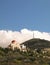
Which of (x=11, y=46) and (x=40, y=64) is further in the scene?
(x=11, y=46)

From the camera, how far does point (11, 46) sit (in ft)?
571

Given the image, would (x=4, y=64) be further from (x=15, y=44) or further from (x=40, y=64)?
(x=15, y=44)

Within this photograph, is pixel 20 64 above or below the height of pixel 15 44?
below

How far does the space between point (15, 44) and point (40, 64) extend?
3613 inches

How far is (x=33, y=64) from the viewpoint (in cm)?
8931

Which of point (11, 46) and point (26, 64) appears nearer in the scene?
point (26, 64)

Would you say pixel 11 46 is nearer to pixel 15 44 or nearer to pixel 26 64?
pixel 15 44

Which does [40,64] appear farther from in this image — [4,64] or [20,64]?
[4,64]

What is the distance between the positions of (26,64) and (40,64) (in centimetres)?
472

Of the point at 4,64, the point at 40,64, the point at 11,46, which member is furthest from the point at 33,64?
the point at 11,46

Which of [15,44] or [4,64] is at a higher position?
[15,44]

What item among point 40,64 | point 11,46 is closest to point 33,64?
point 40,64

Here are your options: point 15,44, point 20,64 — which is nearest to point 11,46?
point 15,44

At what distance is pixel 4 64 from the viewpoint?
84.1 metres
